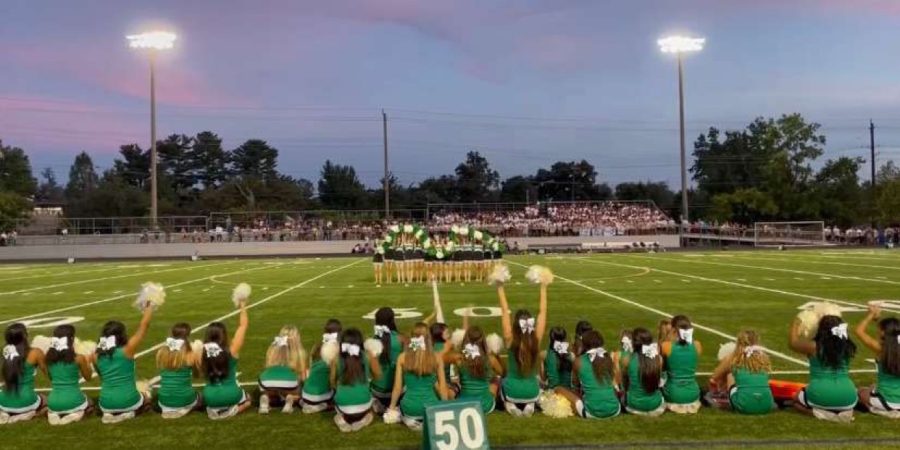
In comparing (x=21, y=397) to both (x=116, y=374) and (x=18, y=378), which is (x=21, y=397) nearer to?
(x=18, y=378)

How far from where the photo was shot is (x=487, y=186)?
101m

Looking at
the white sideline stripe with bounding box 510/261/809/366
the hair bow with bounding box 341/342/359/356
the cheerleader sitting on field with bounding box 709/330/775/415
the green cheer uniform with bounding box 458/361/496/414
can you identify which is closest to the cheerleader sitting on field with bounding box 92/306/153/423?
the hair bow with bounding box 341/342/359/356

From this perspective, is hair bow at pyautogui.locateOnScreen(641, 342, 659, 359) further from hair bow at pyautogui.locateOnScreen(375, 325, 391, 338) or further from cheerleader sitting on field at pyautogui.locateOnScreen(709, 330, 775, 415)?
hair bow at pyautogui.locateOnScreen(375, 325, 391, 338)

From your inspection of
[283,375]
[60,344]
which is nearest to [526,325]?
[283,375]

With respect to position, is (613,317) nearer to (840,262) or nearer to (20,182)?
(840,262)

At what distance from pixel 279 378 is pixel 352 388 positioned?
1.04 metres

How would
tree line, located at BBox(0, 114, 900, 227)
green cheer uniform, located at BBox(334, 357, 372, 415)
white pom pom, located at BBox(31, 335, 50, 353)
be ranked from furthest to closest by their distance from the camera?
tree line, located at BBox(0, 114, 900, 227)
white pom pom, located at BBox(31, 335, 50, 353)
green cheer uniform, located at BBox(334, 357, 372, 415)

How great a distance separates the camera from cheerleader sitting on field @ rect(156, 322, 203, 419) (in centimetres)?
642

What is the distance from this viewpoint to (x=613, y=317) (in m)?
12.6

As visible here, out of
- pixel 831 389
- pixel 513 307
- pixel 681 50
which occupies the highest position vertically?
pixel 681 50

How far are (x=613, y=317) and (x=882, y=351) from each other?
21.9 feet

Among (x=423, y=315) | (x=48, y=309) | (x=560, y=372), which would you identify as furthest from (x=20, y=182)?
(x=560, y=372)

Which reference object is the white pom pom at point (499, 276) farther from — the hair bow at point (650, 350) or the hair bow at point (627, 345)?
the hair bow at point (650, 350)

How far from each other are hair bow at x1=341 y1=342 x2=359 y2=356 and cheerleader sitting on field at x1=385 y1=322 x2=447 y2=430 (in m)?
0.40
